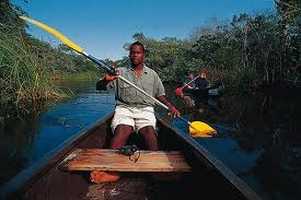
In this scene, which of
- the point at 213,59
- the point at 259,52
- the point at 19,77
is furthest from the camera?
the point at 213,59

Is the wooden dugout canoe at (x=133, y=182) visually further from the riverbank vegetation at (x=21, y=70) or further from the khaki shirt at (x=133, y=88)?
the riverbank vegetation at (x=21, y=70)

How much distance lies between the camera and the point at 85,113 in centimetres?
1296

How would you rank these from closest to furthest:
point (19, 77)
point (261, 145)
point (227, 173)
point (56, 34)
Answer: point (227, 173) < point (56, 34) < point (261, 145) < point (19, 77)

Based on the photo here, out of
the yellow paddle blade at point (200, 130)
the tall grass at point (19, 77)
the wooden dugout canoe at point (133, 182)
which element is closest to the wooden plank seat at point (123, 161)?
the wooden dugout canoe at point (133, 182)

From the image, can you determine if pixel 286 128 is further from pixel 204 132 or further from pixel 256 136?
pixel 204 132

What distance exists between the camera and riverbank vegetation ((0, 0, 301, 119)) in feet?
33.7

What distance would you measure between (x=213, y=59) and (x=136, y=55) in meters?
24.9

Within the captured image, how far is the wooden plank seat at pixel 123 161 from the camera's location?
337 centimetres

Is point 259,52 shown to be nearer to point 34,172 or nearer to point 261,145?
point 261,145

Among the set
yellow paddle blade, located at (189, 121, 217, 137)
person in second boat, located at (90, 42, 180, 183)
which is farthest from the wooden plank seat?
yellow paddle blade, located at (189, 121, 217, 137)

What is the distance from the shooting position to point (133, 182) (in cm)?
397

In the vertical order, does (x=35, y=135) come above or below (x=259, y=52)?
below

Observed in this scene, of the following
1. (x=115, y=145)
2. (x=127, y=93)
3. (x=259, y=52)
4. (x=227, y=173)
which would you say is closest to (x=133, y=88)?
(x=127, y=93)

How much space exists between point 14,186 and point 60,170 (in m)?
0.76
